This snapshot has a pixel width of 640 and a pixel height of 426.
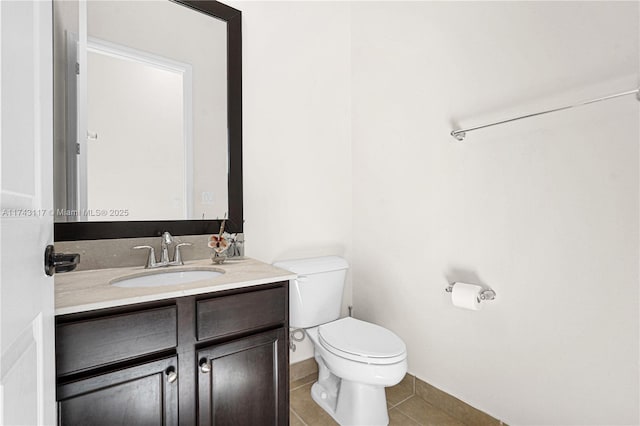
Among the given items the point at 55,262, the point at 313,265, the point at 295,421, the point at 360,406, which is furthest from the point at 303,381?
the point at 55,262

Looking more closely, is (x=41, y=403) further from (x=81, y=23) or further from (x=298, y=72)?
(x=298, y=72)

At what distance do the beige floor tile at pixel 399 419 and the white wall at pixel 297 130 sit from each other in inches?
23.5

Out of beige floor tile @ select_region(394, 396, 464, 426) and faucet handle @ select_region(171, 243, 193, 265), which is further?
beige floor tile @ select_region(394, 396, 464, 426)

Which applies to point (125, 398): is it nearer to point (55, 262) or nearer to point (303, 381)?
point (55, 262)

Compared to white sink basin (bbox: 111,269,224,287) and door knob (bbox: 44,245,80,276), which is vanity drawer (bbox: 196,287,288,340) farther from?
door knob (bbox: 44,245,80,276)

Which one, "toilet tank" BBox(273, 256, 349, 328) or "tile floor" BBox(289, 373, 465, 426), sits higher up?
"toilet tank" BBox(273, 256, 349, 328)

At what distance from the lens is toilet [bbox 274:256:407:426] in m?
1.42

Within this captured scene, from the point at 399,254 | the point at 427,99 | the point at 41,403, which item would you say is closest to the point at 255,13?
the point at 427,99

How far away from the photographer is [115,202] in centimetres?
143

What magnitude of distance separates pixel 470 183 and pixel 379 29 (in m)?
1.12

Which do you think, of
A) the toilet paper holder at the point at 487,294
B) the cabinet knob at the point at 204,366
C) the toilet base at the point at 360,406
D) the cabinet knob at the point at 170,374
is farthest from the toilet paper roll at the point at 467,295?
the cabinet knob at the point at 170,374

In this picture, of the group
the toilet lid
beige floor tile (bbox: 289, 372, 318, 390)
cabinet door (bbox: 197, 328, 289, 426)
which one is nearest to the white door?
cabinet door (bbox: 197, 328, 289, 426)

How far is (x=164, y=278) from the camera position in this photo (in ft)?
4.59

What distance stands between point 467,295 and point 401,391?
0.81 metres
